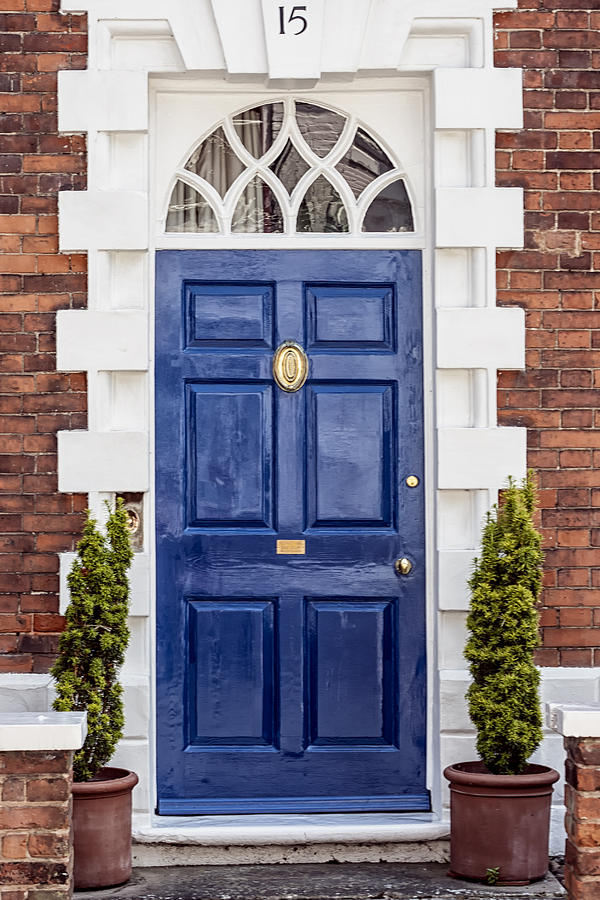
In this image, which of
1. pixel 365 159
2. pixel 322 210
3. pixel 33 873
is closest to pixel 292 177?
pixel 322 210

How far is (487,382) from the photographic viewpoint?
18.1 ft

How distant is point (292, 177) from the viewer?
227 inches

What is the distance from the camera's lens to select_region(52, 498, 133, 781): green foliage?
486cm

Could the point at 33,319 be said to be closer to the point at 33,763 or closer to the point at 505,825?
the point at 33,763

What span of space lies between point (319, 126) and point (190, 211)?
72 cm

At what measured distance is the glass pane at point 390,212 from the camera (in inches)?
227

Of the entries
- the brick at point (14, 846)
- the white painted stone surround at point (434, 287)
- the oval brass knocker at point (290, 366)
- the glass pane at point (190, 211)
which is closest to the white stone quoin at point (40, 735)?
the brick at point (14, 846)

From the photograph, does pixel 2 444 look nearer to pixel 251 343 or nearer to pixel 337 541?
pixel 251 343

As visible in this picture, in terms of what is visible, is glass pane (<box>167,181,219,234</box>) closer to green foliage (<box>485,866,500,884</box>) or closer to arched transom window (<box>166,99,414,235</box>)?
arched transom window (<box>166,99,414,235</box>)

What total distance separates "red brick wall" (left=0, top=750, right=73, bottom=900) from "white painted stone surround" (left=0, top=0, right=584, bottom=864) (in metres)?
1.19

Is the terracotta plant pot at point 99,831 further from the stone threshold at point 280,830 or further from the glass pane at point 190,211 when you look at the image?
the glass pane at point 190,211

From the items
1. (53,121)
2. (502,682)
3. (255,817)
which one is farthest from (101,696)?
(53,121)

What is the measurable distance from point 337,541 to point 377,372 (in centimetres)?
79

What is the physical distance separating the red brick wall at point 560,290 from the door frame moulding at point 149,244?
0.32 ft
